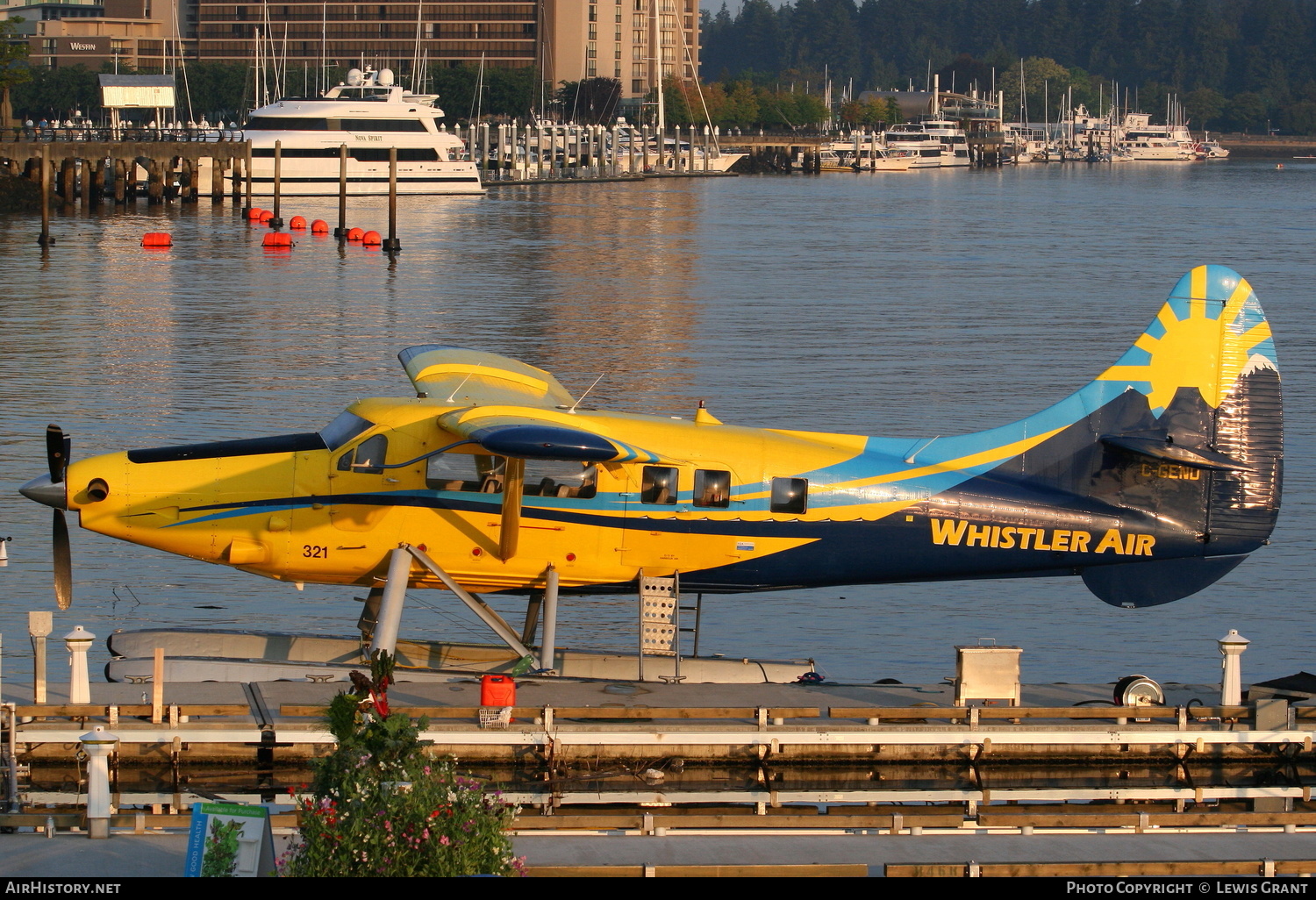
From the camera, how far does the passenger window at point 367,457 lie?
13680 millimetres

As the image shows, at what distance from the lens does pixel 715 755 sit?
12891 mm

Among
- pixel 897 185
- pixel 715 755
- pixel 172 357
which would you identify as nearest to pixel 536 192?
pixel 897 185

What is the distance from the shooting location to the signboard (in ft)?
27.5

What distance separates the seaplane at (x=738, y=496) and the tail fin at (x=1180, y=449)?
17 mm

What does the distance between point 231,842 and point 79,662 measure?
4.39 m

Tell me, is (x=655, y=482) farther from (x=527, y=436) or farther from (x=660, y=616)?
(x=527, y=436)

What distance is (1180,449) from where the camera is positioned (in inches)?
561

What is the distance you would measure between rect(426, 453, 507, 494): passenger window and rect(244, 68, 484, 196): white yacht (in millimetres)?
77176

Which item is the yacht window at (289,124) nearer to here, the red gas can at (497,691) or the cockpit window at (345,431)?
the cockpit window at (345,431)

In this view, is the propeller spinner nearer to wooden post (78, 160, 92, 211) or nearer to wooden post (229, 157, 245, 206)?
wooden post (78, 160, 92, 211)

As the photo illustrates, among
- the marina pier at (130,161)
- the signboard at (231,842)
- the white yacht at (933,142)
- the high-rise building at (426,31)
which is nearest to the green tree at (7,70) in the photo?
the marina pier at (130,161)

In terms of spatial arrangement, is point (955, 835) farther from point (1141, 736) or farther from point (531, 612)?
point (531, 612)

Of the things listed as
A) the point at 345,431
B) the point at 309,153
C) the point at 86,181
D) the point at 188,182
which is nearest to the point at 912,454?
the point at 345,431

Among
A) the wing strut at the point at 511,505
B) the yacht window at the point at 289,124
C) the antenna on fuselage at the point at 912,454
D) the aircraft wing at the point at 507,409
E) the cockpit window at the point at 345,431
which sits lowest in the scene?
the wing strut at the point at 511,505
